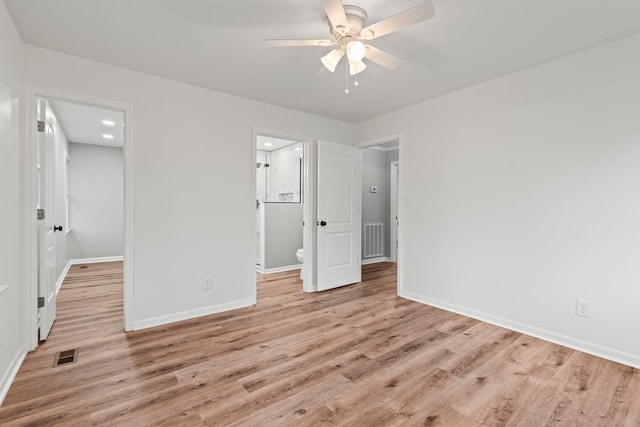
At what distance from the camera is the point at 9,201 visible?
201 cm

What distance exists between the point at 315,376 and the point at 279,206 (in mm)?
3597

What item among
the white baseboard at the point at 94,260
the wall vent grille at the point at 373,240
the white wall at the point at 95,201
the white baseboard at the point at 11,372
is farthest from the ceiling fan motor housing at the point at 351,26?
the white baseboard at the point at 94,260

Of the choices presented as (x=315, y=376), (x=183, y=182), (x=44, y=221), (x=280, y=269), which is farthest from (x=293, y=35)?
(x=280, y=269)

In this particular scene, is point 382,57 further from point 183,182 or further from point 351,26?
point 183,182

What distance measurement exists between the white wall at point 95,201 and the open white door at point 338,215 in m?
4.86

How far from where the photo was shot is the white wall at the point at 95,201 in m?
6.00

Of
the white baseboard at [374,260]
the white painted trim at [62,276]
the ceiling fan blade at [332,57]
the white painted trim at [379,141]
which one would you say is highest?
the ceiling fan blade at [332,57]

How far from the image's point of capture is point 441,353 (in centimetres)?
235

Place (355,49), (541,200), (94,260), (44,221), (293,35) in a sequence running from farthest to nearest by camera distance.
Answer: (94,260)
(541,200)
(44,221)
(293,35)
(355,49)

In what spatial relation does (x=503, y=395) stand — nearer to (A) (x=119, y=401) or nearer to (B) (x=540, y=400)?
(B) (x=540, y=400)

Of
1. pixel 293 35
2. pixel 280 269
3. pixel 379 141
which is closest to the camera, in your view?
pixel 293 35

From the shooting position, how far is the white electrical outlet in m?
2.38

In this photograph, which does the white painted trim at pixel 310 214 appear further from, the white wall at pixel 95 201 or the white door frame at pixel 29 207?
the white wall at pixel 95 201

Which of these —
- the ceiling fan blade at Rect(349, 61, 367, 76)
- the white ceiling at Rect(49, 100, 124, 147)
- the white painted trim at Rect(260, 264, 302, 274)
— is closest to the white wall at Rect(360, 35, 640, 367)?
the ceiling fan blade at Rect(349, 61, 367, 76)
